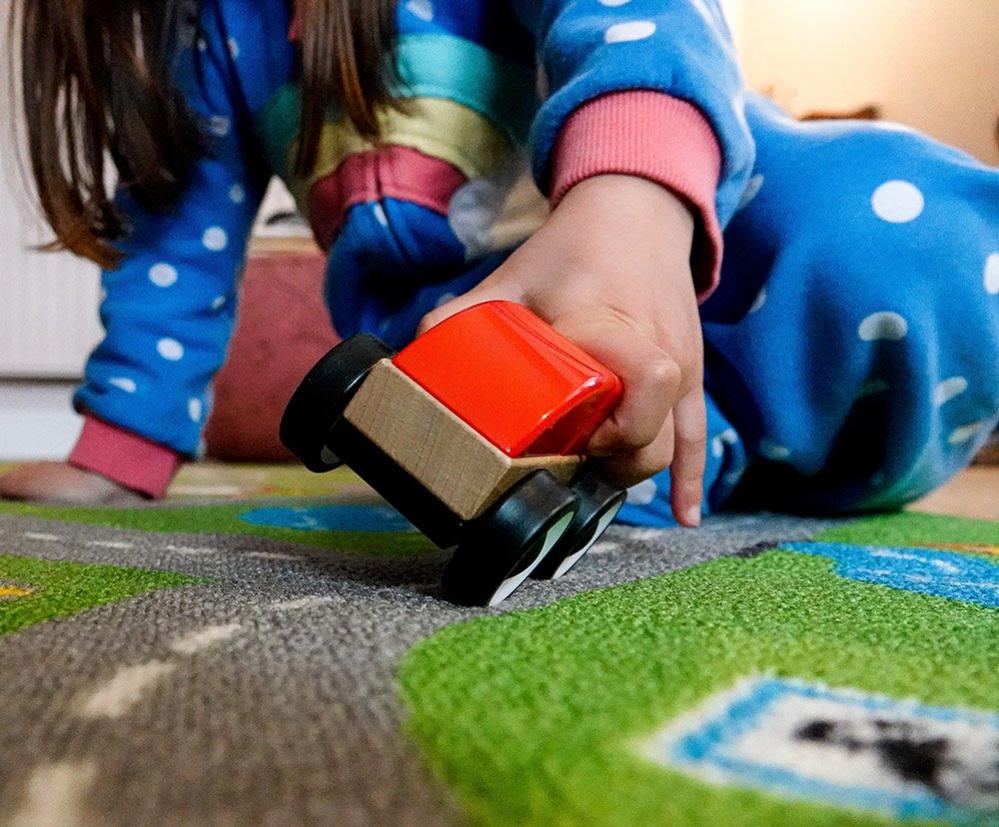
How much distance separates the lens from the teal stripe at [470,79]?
0.61m

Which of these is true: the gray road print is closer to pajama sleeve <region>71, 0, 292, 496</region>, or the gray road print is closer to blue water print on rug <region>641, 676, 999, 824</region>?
blue water print on rug <region>641, 676, 999, 824</region>

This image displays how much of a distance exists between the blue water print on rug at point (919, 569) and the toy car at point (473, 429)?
15 centimetres

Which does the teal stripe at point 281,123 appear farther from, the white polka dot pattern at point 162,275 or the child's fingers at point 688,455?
the child's fingers at point 688,455

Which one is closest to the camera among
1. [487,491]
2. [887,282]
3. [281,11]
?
[487,491]

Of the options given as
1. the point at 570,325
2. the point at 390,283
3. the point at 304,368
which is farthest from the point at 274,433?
the point at 570,325

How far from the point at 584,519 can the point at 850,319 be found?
329mm

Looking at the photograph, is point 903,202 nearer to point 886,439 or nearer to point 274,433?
point 886,439

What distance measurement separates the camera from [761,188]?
623 millimetres

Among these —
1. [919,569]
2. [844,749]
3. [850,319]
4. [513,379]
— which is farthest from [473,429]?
[850,319]

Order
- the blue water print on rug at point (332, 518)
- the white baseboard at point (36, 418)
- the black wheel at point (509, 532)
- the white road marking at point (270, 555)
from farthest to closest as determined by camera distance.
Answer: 1. the white baseboard at point (36, 418)
2. the blue water print on rug at point (332, 518)
3. the white road marking at point (270, 555)
4. the black wheel at point (509, 532)

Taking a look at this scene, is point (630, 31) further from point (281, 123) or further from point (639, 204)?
point (281, 123)

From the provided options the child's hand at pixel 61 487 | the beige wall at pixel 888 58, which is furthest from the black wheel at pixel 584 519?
the beige wall at pixel 888 58

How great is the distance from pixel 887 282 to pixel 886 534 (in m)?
0.16

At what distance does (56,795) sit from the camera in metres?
0.15
